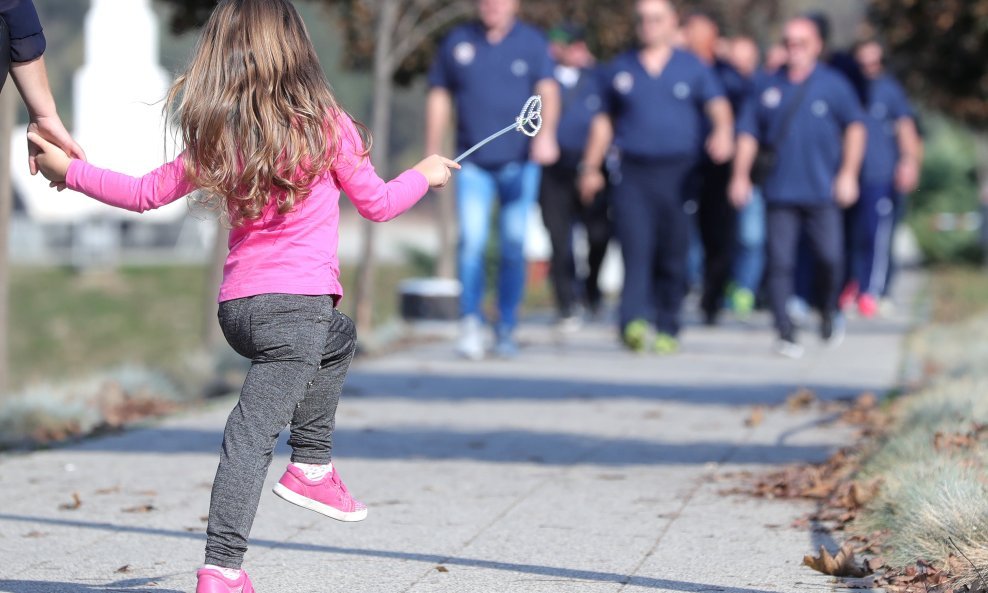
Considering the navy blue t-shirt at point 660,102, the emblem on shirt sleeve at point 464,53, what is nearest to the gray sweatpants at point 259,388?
the emblem on shirt sleeve at point 464,53

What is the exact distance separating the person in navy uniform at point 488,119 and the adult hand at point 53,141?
5.09m

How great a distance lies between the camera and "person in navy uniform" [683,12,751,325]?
11.7m

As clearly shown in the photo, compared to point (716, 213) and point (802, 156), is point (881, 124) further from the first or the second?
point (802, 156)

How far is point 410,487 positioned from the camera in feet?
17.4

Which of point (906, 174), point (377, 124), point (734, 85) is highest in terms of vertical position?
point (734, 85)

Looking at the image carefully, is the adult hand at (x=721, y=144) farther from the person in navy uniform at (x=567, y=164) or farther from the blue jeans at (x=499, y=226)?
the person in navy uniform at (x=567, y=164)

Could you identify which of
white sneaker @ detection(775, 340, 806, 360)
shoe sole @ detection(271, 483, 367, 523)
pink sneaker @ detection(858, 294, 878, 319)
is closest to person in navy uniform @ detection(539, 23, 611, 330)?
white sneaker @ detection(775, 340, 806, 360)

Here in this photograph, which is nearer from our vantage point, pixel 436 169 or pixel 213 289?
pixel 436 169

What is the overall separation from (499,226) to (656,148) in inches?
45.0

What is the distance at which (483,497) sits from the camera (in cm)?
511

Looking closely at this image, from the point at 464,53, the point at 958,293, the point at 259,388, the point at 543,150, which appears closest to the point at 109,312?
the point at 958,293

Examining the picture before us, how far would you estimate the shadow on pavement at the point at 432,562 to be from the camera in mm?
3881

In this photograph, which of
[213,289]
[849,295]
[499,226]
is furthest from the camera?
[849,295]

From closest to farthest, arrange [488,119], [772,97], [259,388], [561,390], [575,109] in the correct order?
[259,388]
[561,390]
[488,119]
[772,97]
[575,109]
